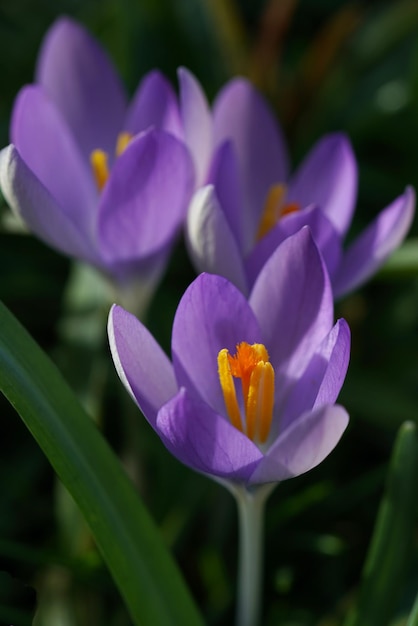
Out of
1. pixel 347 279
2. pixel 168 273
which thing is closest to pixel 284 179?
pixel 347 279

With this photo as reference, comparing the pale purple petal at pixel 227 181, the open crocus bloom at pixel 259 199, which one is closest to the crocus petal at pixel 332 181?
the open crocus bloom at pixel 259 199

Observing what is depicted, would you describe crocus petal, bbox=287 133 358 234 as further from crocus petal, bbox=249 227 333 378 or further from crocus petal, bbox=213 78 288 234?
crocus petal, bbox=249 227 333 378

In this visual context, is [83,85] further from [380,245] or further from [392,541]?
[392,541]

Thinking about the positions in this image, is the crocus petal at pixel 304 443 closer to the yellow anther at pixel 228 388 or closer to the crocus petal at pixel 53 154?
the yellow anther at pixel 228 388

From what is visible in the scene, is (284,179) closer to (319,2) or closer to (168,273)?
(168,273)

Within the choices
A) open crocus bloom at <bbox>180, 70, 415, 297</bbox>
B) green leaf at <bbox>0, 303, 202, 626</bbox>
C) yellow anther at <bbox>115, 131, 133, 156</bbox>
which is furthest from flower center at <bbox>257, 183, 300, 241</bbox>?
green leaf at <bbox>0, 303, 202, 626</bbox>

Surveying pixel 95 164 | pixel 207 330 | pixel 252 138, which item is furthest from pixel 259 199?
pixel 207 330
